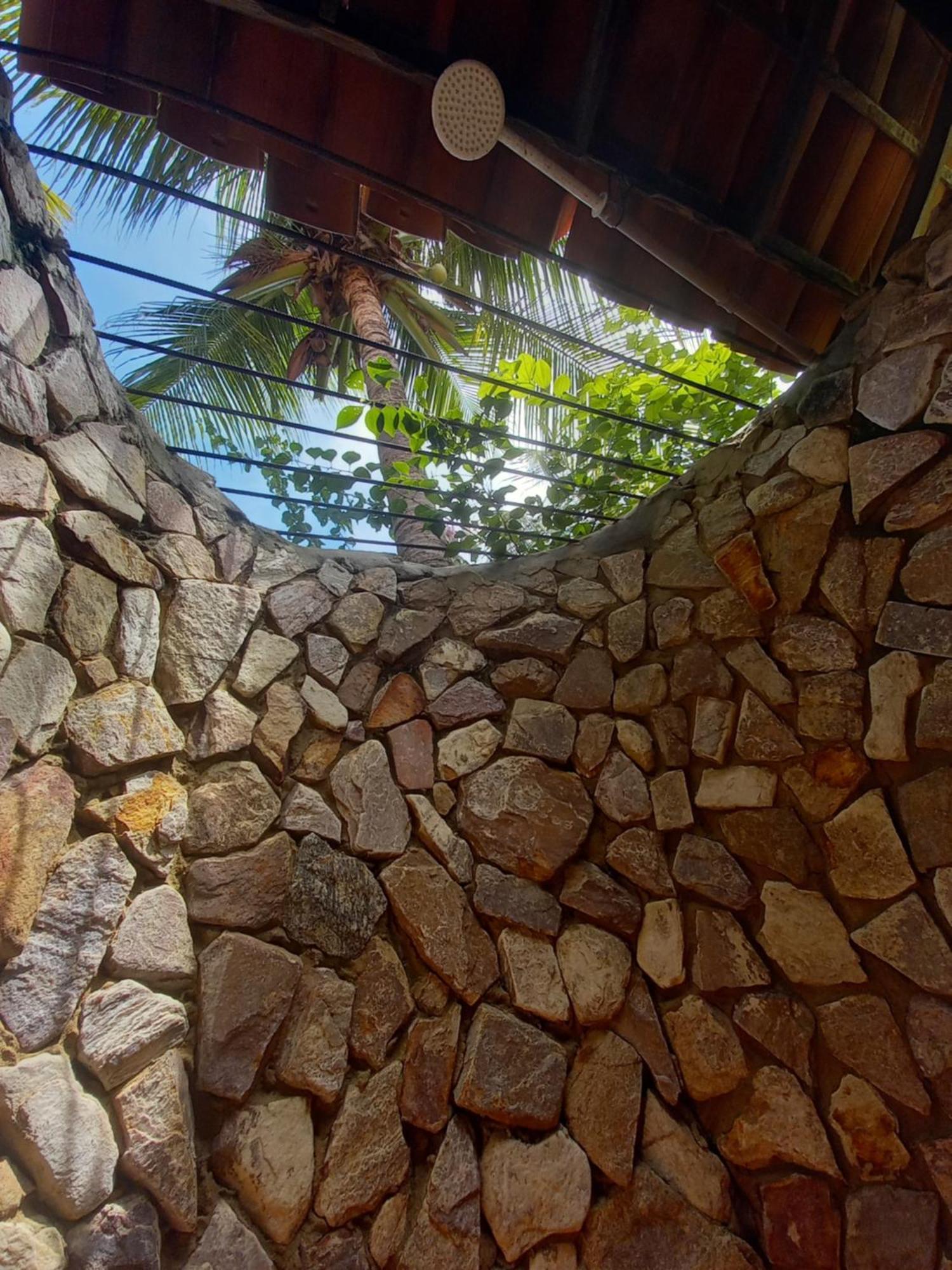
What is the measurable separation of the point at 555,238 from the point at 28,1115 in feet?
7.08

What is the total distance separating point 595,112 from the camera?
1.61 meters

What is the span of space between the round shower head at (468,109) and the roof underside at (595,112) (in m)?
0.13

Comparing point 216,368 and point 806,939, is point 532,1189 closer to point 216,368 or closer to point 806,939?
point 806,939

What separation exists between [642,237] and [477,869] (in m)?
1.64

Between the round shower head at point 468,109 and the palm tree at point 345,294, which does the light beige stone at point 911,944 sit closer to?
the round shower head at point 468,109

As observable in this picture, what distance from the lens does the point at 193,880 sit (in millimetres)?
1495

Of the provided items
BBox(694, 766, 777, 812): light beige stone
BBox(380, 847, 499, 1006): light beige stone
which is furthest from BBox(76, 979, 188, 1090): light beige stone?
BBox(694, 766, 777, 812): light beige stone

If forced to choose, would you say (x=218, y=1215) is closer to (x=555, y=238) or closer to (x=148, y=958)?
(x=148, y=958)

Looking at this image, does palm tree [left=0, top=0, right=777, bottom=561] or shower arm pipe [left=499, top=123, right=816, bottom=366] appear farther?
palm tree [left=0, top=0, right=777, bottom=561]

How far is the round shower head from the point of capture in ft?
4.74

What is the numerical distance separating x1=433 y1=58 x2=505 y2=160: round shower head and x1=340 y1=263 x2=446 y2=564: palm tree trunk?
91cm

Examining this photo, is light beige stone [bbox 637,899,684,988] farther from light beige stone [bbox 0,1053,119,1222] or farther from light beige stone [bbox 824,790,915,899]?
light beige stone [bbox 0,1053,119,1222]

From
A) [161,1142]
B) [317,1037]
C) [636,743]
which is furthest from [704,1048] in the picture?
[161,1142]

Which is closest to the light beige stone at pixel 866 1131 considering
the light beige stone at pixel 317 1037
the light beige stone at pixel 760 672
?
the light beige stone at pixel 760 672
